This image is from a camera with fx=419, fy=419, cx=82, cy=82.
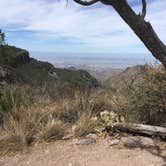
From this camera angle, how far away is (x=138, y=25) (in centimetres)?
564

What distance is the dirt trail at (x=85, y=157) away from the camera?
255 inches

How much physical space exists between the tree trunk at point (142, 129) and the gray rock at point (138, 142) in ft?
0.50

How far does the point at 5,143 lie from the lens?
287 inches

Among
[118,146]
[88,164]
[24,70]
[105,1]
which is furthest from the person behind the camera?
[24,70]

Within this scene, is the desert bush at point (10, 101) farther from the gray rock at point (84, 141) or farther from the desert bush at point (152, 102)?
the desert bush at point (152, 102)

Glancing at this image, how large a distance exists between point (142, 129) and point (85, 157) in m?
1.29

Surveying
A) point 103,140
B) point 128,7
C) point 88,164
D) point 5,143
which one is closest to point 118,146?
point 103,140

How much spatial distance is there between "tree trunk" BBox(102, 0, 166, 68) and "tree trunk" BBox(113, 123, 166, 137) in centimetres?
206

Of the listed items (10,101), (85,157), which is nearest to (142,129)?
(85,157)

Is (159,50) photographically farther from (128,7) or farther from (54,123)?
(54,123)

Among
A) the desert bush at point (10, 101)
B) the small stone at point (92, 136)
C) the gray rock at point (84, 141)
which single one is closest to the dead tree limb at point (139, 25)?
the gray rock at point (84, 141)

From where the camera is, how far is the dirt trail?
648 cm

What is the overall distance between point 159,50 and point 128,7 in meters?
0.73

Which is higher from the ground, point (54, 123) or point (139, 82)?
point (139, 82)
